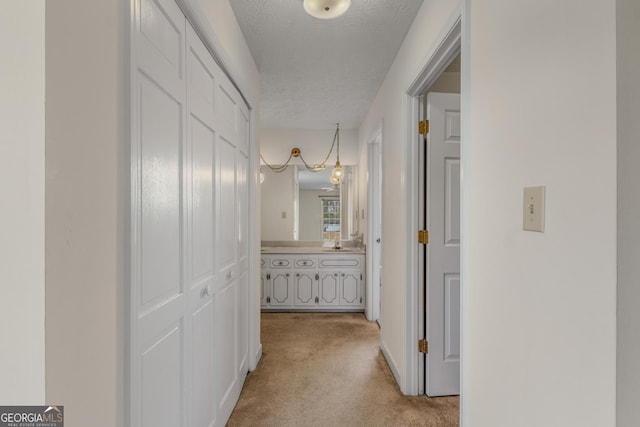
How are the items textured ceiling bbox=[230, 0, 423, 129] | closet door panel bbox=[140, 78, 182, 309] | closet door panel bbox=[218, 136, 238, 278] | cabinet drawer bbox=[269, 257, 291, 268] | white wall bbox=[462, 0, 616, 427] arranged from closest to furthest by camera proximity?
1. white wall bbox=[462, 0, 616, 427]
2. closet door panel bbox=[140, 78, 182, 309]
3. closet door panel bbox=[218, 136, 238, 278]
4. textured ceiling bbox=[230, 0, 423, 129]
5. cabinet drawer bbox=[269, 257, 291, 268]

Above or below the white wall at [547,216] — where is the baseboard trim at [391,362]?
below

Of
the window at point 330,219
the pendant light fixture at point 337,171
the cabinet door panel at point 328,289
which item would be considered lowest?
the cabinet door panel at point 328,289

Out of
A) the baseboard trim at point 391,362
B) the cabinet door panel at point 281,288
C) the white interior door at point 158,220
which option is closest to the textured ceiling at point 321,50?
the white interior door at point 158,220

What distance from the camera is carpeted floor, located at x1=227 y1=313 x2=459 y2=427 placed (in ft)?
6.15

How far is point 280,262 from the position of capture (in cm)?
394

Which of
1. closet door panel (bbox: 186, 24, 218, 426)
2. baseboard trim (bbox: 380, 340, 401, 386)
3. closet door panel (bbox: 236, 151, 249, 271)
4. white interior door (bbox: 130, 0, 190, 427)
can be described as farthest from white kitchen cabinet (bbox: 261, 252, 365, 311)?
white interior door (bbox: 130, 0, 190, 427)

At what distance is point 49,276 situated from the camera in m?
0.60

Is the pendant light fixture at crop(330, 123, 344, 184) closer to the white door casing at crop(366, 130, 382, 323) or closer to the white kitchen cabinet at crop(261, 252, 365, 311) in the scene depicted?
the white door casing at crop(366, 130, 382, 323)

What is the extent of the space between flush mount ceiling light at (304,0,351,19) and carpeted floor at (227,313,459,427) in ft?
7.57

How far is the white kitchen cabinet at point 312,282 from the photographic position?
13.0 feet

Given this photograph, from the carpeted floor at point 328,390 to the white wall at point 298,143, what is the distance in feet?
7.43

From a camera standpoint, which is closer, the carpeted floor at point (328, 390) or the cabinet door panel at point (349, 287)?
the carpeted floor at point (328, 390)

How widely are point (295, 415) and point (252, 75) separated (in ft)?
7.81
